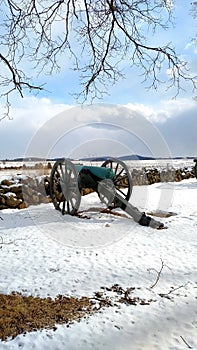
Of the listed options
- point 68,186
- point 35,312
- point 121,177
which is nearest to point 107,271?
point 35,312

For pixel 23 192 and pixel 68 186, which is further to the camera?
pixel 23 192

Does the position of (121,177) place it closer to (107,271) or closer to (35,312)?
(107,271)

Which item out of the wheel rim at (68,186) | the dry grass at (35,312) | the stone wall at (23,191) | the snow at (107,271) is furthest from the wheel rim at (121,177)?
the dry grass at (35,312)

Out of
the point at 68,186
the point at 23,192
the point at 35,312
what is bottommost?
the point at 35,312

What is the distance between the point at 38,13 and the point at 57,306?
2941 millimetres

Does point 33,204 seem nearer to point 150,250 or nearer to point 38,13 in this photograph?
point 150,250

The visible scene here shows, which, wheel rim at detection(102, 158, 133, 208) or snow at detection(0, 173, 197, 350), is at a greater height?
wheel rim at detection(102, 158, 133, 208)

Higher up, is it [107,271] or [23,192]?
[23,192]

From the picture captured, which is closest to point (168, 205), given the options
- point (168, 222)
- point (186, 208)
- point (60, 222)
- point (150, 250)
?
point (186, 208)

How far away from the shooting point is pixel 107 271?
13.4ft

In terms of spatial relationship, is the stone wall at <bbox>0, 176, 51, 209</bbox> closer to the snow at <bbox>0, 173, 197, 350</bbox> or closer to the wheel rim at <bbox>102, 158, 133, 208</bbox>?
the snow at <bbox>0, 173, 197, 350</bbox>

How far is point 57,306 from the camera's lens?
3.14m

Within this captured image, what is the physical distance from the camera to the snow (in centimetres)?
269

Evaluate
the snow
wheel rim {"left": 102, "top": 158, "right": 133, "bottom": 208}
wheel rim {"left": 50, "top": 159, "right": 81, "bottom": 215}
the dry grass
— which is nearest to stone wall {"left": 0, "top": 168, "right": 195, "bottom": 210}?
the snow
